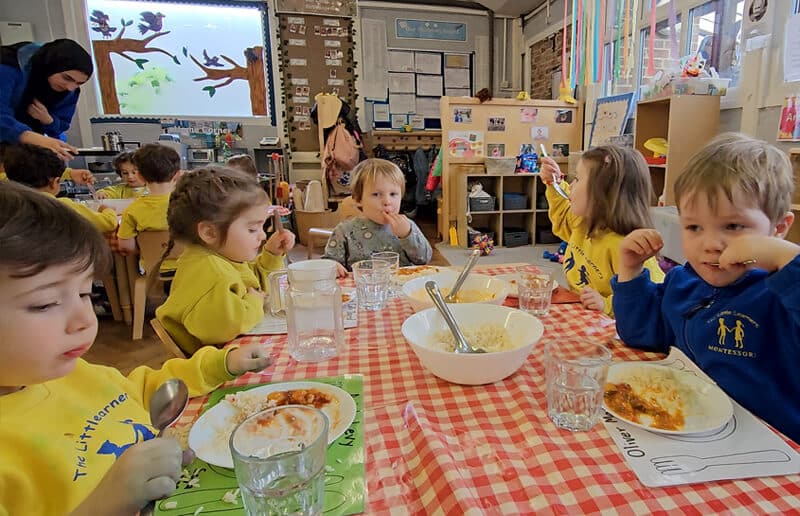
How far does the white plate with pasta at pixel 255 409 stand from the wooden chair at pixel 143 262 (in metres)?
1.73

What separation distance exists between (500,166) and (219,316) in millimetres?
3823

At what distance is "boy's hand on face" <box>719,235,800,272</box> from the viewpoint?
0.69 metres

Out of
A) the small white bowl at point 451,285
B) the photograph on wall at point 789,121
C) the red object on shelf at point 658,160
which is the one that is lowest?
the small white bowl at point 451,285

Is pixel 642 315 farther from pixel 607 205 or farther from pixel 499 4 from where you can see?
pixel 499 4

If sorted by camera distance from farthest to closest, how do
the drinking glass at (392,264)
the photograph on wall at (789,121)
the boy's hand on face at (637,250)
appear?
the photograph on wall at (789,121) < the drinking glass at (392,264) < the boy's hand on face at (637,250)

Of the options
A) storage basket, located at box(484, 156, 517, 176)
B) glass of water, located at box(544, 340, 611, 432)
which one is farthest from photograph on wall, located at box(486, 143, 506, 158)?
glass of water, located at box(544, 340, 611, 432)

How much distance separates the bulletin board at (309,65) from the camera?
18.6 ft

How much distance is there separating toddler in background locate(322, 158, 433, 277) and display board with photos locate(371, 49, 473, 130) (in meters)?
4.42

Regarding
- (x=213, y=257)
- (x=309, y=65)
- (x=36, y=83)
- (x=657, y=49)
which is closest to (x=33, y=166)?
(x=36, y=83)

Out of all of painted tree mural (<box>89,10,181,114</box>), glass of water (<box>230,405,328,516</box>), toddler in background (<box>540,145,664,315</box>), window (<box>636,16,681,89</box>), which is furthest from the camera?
painted tree mural (<box>89,10,181,114</box>)

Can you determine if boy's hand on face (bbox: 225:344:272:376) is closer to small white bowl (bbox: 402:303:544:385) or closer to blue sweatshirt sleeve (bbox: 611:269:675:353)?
small white bowl (bbox: 402:303:544:385)

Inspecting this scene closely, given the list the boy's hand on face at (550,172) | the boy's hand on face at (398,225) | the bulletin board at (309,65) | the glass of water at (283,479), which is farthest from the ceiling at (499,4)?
the glass of water at (283,479)

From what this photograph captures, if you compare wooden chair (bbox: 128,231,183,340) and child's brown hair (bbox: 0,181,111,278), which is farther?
wooden chair (bbox: 128,231,183,340)

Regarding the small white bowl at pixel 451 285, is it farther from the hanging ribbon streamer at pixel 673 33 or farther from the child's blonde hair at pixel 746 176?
the hanging ribbon streamer at pixel 673 33
